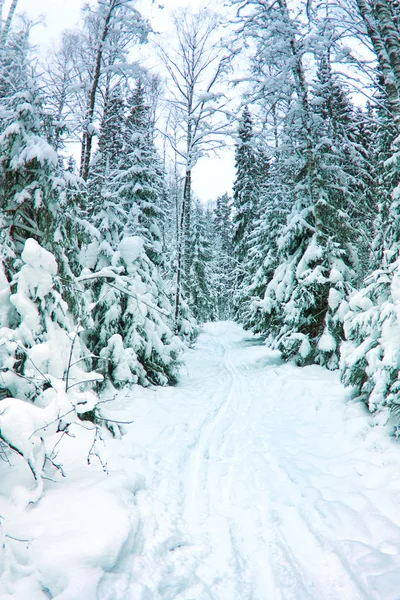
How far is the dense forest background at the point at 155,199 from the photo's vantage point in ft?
15.4

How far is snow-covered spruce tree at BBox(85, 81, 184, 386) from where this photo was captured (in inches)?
301

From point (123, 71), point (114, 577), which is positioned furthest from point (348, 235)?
point (114, 577)

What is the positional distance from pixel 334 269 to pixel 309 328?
2.19 metres

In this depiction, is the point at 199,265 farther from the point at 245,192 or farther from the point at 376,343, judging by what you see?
the point at 376,343

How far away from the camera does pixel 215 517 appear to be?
356 centimetres

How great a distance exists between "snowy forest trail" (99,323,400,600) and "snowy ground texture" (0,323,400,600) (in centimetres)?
1

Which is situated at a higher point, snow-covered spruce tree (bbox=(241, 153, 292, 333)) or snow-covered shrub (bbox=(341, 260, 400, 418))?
snow-covered spruce tree (bbox=(241, 153, 292, 333))

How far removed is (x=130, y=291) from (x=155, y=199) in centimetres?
725

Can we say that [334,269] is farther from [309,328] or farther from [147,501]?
[147,501]

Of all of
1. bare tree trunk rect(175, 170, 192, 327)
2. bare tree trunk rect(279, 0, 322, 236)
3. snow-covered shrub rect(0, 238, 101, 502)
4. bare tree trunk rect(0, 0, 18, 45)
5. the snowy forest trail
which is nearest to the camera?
the snowy forest trail

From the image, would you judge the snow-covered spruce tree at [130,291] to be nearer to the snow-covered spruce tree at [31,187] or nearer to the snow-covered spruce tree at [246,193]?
the snow-covered spruce tree at [31,187]

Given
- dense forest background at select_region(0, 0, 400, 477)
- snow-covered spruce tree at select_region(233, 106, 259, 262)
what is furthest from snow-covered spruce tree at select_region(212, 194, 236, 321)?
dense forest background at select_region(0, 0, 400, 477)

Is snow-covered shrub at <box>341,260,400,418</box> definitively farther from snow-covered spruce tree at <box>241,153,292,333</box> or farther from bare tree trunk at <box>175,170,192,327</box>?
bare tree trunk at <box>175,170,192,327</box>

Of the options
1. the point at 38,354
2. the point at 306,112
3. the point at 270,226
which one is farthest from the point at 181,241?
the point at 38,354
